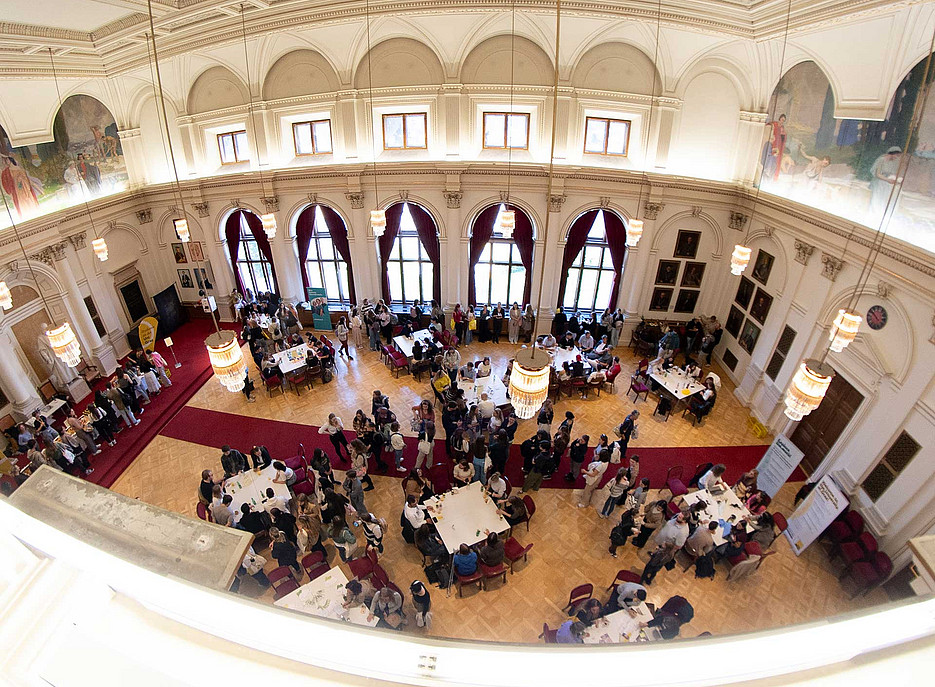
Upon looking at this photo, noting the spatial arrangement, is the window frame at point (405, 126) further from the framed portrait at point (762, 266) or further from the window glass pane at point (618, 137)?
the framed portrait at point (762, 266)

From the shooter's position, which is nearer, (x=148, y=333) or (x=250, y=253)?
(x=148, y=333)

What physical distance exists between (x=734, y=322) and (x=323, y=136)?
41.0 feet

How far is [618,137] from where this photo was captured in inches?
464

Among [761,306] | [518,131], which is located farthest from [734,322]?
[518,131]

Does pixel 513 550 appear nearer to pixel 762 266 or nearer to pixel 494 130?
pixel 762 266

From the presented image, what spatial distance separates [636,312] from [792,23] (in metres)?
7.18

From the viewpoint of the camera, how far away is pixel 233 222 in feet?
46.5

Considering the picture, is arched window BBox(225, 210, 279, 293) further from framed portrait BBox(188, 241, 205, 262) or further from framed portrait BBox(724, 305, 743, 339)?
framed portrait BBox(724, 305, 743, 339)

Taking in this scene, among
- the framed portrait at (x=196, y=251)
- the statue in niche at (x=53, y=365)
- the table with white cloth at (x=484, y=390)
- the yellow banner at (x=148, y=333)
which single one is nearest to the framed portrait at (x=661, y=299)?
the table with white cloth at (x=484, y=390)

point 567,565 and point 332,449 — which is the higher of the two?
point 332,449

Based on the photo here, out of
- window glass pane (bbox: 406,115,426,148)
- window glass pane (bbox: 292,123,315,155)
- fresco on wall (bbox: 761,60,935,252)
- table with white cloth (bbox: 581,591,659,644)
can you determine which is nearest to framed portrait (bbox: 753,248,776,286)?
fresco on wall (bbox: 761,60,935,252)

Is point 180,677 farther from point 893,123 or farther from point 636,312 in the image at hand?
point 636,312

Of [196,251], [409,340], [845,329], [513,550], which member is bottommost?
[513,550]

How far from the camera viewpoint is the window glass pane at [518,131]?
11.7 meters
